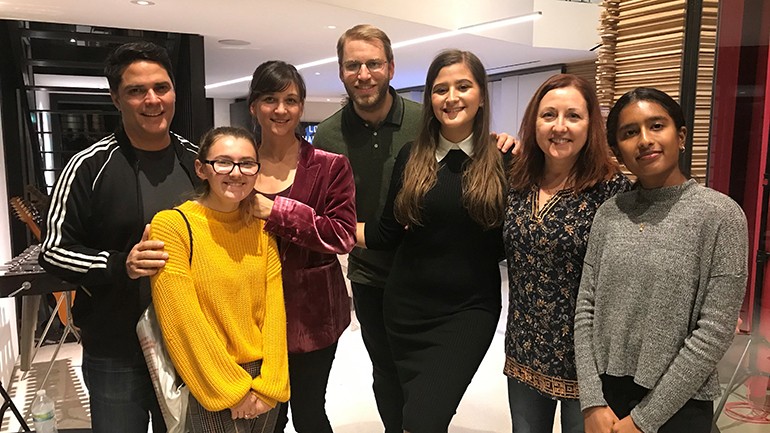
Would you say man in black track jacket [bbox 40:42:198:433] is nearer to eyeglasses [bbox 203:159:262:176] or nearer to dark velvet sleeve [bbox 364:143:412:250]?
eyeglasses [bbox 203:159:262:176]

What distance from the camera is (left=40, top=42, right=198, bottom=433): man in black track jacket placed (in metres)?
1.48

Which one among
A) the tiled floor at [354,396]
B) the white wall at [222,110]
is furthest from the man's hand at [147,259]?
the white wall at [222,110]

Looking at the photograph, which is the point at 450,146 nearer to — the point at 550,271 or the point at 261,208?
the point at 550,271

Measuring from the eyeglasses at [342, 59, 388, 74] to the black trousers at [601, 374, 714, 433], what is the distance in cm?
130

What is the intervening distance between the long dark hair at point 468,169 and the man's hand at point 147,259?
71 cm

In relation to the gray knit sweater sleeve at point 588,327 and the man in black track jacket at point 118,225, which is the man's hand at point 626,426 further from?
the man in black track jacket at point 118,225

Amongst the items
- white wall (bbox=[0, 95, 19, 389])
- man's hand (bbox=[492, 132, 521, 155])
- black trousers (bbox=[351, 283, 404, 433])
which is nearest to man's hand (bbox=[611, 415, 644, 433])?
man's hand (bbox=[492, 132, 521, 155])

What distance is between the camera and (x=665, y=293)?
4.14ft

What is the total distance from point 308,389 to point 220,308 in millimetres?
491

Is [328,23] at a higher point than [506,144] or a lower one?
higher

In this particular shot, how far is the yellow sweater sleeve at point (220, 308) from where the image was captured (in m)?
1.44

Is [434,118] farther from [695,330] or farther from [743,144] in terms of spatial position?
[743,144]

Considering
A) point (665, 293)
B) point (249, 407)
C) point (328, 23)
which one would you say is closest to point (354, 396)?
point (249, 407)

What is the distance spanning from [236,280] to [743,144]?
1817mm
